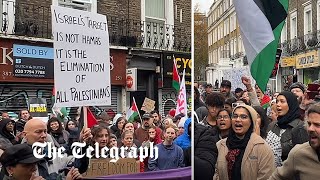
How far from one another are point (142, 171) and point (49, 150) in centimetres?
93

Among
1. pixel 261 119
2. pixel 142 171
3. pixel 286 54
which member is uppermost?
pixel 286 54

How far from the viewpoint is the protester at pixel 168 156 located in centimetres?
447

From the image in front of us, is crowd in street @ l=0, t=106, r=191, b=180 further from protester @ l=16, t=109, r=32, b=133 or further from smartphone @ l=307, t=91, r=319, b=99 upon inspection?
smartphone @ l=307, t=91, r=319, b=99

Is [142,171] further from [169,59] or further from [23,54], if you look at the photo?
[23,54]

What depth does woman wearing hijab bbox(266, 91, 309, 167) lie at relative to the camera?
4.06 meters

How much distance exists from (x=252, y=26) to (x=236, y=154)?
1.09 m

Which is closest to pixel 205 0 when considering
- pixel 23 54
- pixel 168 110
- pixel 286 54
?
pixel 286 54

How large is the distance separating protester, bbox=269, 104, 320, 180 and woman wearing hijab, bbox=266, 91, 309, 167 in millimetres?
1132

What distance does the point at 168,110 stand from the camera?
10.5m

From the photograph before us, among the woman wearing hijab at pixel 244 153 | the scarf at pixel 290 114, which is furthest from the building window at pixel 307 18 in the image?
the woman wearing hijab at pixel 244 153

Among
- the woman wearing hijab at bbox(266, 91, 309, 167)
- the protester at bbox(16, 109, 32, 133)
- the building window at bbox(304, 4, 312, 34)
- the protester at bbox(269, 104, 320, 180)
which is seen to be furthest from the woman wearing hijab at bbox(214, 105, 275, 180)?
the protester at bbox(16, 109, 32, 133)

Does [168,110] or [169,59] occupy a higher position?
[169,59]

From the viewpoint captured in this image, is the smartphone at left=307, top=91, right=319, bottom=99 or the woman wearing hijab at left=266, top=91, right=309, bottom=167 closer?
the woman wearing hijab at left=266, top=91, right=309, bottom=167

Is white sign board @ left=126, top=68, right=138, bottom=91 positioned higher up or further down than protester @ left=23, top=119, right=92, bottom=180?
higher up
